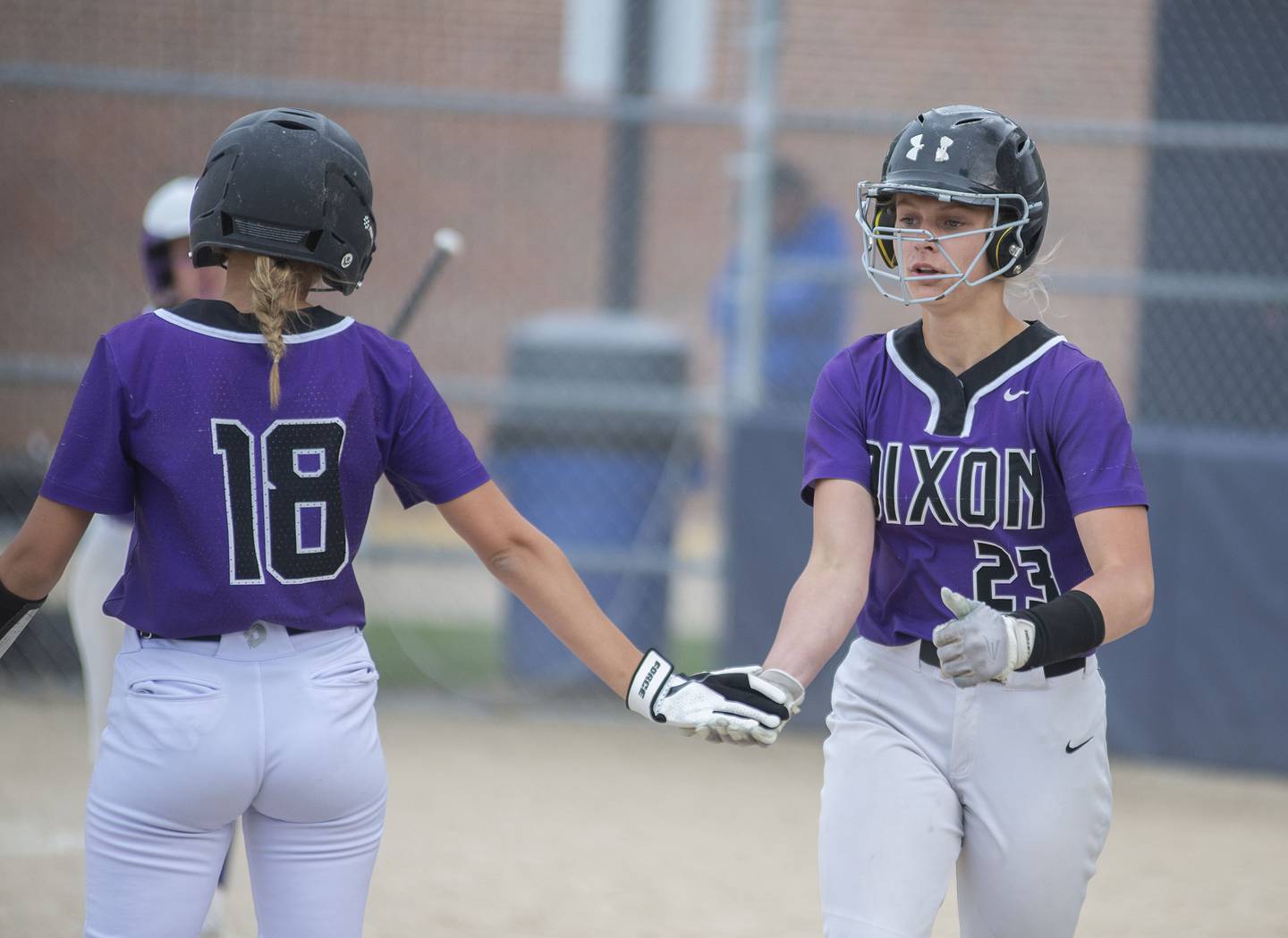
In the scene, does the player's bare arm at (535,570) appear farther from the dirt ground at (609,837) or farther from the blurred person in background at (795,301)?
the blurred person in background at (795,301)

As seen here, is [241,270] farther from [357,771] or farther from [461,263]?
[461,263]

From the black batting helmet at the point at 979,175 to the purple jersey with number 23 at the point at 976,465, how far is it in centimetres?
18

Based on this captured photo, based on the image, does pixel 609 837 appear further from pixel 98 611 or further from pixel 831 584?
pixel 831 584

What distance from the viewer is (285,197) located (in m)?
2.51

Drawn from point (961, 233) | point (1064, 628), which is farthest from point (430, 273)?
point (1064, 628)

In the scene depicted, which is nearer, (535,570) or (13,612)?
(13,612)

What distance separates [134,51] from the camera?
1030 cm

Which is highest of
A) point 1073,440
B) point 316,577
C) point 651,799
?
point 1073,440

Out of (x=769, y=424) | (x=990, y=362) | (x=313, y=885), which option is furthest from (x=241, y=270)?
(x=769, y=424)

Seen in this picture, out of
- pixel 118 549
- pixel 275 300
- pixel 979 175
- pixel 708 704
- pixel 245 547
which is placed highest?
pixel 979 175

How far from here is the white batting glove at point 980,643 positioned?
2.56 m

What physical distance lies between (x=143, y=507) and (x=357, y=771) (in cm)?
54

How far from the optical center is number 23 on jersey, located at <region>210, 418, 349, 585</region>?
2428mm

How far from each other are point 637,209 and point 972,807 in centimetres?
553
